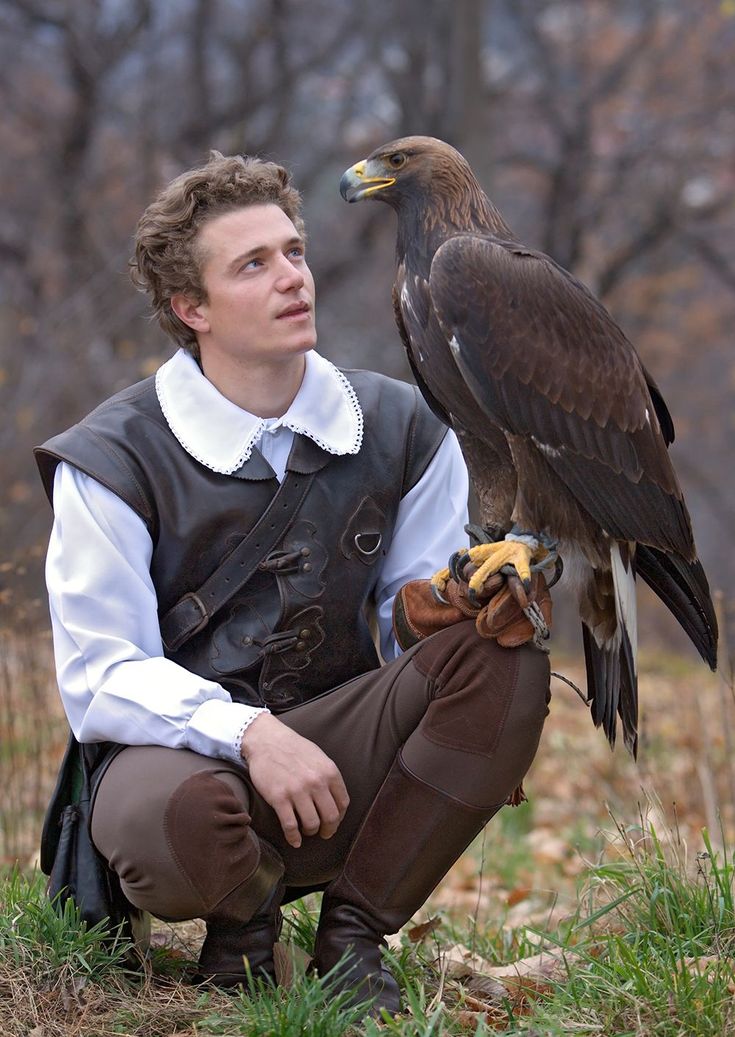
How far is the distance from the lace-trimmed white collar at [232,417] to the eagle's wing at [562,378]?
0.25 meters

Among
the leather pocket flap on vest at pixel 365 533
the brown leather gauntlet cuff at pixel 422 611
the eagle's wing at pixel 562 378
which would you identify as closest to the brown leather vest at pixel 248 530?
the leather pocket flap on vest at pixel 365 533

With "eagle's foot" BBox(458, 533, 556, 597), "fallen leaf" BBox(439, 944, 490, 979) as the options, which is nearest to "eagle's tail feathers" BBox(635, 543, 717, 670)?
"eagle's foot" BBox(458, 533, 556, 597)

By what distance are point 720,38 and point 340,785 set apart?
1218 centimetres

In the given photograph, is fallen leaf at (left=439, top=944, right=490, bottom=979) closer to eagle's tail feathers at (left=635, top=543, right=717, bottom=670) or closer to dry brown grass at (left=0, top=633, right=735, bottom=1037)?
dry brown grass at (left=0, top=633, right=735, bottom=1037)

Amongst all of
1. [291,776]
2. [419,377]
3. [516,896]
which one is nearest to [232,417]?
[419,377]

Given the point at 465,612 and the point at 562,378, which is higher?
the point at 562,378

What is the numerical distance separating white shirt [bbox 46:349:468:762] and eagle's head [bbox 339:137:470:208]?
0.45 metres

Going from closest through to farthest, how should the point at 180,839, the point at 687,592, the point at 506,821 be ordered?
the point at 180,839 < the point at 687,592 < the point at 506,821

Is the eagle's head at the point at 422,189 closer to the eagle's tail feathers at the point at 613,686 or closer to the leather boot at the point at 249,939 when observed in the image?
the eagle's tail feathers at the point at 613,686

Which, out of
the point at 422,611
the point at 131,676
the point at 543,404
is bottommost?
the point at 131,676

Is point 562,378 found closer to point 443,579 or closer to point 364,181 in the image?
point 443,579

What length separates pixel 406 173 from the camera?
10.2 ft

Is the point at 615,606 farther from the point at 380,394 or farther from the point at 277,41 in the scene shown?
the point at 277,41

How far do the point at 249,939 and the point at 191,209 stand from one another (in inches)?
62.1
